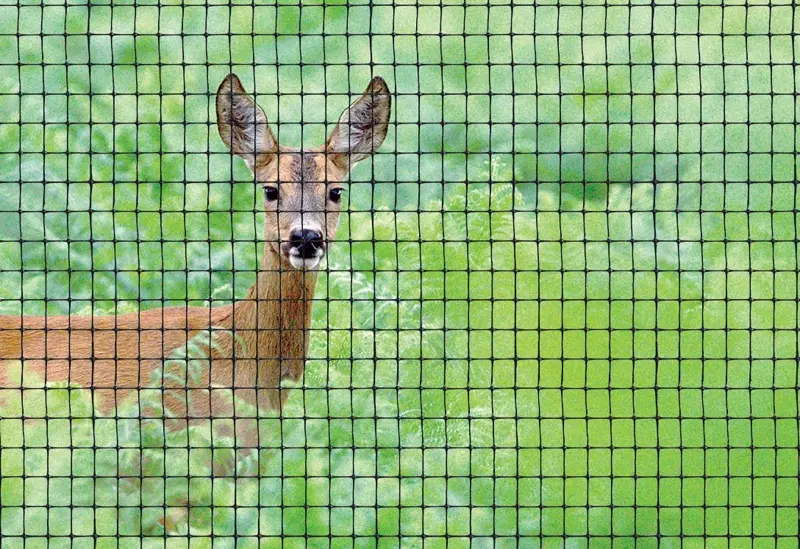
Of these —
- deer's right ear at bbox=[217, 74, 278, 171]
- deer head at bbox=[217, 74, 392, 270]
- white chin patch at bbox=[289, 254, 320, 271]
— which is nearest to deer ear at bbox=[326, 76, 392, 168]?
deer head at bbox=[217, 74, 392, 270]

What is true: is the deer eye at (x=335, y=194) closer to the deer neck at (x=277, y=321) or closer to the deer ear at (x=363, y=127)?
the deer ear at (x=363, y=127)

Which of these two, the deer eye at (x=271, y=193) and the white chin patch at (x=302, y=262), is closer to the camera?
the white chin patch at (x=302, y=262)

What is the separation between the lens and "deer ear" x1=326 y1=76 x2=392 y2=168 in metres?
3.99

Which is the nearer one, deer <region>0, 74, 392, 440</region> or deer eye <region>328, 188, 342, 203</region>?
deer <region>0, 74, 392, 440</region>

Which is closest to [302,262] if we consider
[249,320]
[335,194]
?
[335,194]

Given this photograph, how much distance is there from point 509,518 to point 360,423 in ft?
1.38

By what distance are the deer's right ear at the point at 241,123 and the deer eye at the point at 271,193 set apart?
0.33ft

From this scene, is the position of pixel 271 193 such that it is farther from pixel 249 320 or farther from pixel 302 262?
pixel 249 320

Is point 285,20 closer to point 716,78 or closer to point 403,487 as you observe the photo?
point 716,78

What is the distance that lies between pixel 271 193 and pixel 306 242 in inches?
9.7

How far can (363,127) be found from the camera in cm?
414

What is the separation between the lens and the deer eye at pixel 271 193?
420 cm

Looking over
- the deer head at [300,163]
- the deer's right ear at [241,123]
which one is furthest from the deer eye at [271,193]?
the deer's right ear at [241,123]

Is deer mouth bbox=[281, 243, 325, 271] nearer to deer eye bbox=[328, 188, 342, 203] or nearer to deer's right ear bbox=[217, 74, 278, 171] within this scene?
deer eye bbox=[328, 188, 342, 203]
